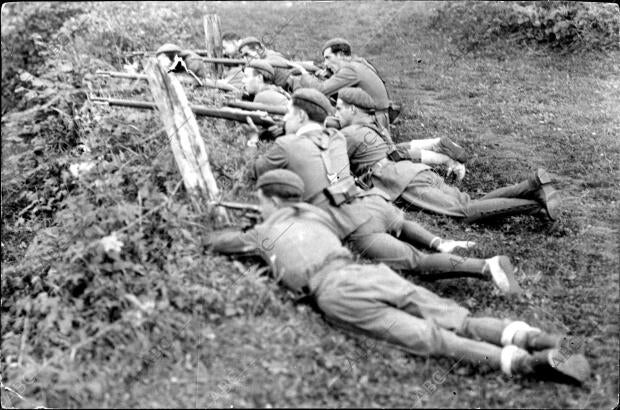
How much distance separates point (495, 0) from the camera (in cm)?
1423

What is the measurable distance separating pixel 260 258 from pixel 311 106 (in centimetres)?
177

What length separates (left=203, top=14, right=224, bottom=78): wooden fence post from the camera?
1147cm

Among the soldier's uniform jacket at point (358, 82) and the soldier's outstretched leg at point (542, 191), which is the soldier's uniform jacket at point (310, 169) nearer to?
the soldier's outstretched leg at point (542, 191)

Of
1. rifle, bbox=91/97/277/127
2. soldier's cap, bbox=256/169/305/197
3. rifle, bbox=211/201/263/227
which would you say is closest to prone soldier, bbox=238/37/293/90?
rifle, bbox=91/97/277/127

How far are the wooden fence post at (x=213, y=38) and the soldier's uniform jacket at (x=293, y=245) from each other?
19.7 feet

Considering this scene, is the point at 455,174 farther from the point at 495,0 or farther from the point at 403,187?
the point at 495,0

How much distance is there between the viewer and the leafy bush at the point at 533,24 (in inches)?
498

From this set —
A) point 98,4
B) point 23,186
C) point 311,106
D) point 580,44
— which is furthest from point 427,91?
point 98,4

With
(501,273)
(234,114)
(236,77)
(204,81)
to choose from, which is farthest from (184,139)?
(236,77)

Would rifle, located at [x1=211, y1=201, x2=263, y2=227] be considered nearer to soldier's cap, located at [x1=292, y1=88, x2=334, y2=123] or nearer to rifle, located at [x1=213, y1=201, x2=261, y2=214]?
rifle, located at [x1=213, y1=201, x2=261, y2=214]

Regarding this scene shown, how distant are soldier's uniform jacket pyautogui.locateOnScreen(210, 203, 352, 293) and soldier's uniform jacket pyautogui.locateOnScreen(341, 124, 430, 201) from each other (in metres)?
1.96

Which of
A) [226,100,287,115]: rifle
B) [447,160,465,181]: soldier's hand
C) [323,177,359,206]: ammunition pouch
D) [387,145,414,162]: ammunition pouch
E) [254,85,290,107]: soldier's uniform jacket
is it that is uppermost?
[226,100,287,115]: rifle

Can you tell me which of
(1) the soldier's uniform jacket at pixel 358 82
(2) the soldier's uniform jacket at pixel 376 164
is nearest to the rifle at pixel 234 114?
(2) the soldier's uniform jacket at pixel 376 164

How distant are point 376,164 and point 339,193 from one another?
155cm
